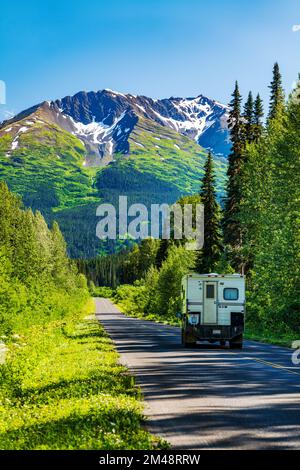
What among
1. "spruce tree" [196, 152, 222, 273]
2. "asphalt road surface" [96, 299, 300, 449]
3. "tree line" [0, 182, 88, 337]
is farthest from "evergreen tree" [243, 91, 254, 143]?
"asphalt road surface" [96, 299, 300, 449]

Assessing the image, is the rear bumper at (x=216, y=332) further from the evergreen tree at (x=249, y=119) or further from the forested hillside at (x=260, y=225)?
the evergreen tree at (x=249, y=119)

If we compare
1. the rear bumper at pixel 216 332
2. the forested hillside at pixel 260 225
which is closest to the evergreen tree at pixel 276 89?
the forested hillside at pixel 260 225

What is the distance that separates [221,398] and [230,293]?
14.8 metres

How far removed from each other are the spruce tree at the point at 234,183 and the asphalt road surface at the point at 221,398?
3415 centimetres

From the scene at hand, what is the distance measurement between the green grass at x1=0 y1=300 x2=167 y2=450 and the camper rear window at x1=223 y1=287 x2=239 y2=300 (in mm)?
7895

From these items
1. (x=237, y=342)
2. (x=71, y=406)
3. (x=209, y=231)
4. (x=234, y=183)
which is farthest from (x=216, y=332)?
(x=209, y=231)

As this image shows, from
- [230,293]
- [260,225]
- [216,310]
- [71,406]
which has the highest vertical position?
[260,225]

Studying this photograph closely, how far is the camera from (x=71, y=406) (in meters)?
11.6

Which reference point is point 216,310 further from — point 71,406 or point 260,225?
point 260,225

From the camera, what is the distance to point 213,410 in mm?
11625

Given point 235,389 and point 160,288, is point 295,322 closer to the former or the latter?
point 235,389

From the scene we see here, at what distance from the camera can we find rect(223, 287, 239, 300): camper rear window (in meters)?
27.6
